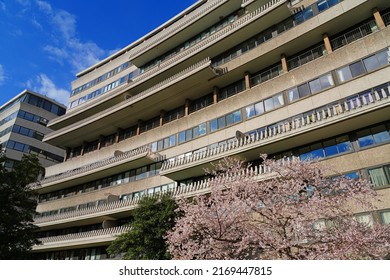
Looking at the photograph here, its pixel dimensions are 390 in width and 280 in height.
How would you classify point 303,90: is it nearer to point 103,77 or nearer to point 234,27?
point 234,27

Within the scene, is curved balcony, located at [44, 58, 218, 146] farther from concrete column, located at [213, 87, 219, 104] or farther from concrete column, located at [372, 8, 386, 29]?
concrete column, located at [372, 8, 386, 29]

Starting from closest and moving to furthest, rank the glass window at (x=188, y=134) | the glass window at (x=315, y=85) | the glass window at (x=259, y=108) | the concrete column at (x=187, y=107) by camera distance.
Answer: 1. the glass window at (x=315, y=85)
2. the glass window at (x=259, y=108)
3. the glass window at (x=188, y=134)
4. the concrete column at (x=187, y=107)

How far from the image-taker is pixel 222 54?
30625mm

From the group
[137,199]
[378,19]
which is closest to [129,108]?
[137,199]

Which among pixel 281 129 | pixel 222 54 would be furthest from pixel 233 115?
pixel 222 54

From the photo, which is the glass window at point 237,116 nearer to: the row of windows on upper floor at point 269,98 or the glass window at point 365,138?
the row of windows on upper floor at point 269,98

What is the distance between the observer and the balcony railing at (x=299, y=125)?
16.7 m

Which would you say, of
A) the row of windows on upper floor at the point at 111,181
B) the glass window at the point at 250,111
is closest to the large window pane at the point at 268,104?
the glass window at the point at 250,111

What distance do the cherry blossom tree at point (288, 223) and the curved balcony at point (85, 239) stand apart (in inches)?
510

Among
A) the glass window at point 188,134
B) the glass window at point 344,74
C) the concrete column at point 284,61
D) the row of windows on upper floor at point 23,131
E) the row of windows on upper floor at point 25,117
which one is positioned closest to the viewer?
the glass window at point 344,74

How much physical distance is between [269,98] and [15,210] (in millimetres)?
20746

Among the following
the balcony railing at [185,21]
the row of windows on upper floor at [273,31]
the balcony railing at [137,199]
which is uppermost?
the balcony railing at [185,21]

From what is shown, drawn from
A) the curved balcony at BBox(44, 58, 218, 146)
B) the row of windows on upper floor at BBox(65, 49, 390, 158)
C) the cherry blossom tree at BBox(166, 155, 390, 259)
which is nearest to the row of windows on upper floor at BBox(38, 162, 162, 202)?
the row of windows on upper floor at BBox(65, 49, 390, 158)

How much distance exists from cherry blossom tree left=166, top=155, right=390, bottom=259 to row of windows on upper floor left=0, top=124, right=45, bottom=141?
146ft
